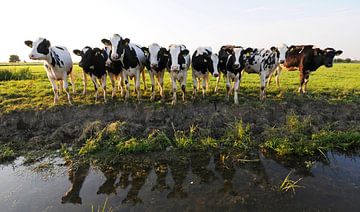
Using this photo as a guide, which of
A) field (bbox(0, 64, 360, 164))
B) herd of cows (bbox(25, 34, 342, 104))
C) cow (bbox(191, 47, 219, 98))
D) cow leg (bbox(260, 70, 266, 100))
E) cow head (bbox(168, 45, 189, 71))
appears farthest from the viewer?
cow leg (bbox(260, 70, 266, 100))

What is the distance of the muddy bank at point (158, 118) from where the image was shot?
886cm

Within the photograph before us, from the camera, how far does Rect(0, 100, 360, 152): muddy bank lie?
29.1 feet

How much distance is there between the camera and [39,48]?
979 centimetres

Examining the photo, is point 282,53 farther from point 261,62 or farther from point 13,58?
point 13,58

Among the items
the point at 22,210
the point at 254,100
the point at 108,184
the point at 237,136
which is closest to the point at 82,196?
the point at 108,184

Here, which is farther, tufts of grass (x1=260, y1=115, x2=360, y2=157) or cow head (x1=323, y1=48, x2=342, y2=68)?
cow head (x1=323, y1=48, x2=342, y2=68)

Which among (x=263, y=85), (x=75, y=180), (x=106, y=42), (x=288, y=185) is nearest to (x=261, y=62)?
(x=263, y=85)

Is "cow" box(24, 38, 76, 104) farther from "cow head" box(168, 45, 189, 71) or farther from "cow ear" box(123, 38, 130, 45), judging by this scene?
"cow head" box(168, 45, 189, 71)

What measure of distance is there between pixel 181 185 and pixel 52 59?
6837mm

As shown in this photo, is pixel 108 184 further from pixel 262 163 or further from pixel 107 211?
pixel 262 163

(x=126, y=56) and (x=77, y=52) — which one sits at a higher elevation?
(x=77, y=52)

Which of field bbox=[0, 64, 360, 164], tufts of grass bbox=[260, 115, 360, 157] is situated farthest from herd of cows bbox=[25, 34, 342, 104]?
tufts of grass bbox=[260, 115, 360, 157]

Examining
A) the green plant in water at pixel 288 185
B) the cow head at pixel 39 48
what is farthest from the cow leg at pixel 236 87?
the cow head at pixel 39 48

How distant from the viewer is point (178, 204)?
5359 millimetres
